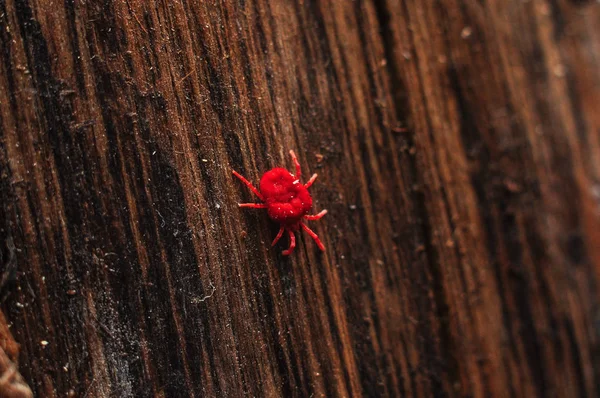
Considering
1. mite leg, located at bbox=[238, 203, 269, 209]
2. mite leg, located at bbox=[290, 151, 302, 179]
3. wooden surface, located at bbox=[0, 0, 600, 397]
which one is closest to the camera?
wooden surface, located at bbox=[0, 0, 600, 397]

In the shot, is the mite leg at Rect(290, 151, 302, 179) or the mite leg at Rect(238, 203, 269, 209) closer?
the mite leg at Rect(238, 203, 269, 209)

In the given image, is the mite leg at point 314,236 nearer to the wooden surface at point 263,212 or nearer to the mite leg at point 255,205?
the wooden surface at point 263,212

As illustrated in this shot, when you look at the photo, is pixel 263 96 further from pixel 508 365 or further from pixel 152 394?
pixel 508 365

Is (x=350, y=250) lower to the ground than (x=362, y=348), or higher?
higher

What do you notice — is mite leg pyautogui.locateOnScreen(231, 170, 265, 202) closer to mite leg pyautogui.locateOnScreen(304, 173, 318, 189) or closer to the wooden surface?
the wooden surface

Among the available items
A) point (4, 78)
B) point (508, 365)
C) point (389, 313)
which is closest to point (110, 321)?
point (4, 78)

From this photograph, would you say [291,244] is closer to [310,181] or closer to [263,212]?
[263,212]

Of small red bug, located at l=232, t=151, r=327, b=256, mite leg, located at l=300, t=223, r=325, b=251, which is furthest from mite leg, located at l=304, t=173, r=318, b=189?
mite leg, located at l=300, t=223, r=325, b=251
